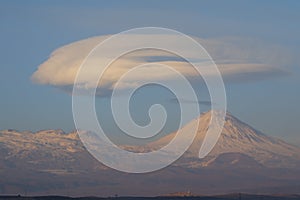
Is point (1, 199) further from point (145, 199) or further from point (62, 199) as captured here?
point (145, 199)

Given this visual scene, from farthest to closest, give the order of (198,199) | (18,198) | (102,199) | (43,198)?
(198,199) → (102,199) → (43,198) → (18,198)

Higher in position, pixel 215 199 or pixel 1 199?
pixel 215 199

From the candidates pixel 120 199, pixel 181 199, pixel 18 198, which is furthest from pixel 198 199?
pixel 18 198

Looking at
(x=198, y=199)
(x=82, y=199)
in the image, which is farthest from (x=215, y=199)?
(x=82, y=199)

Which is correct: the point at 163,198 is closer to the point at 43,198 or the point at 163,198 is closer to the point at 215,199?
the point at 215,199

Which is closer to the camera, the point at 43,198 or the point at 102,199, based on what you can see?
the point at 43,198

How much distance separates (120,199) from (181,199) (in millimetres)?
13292

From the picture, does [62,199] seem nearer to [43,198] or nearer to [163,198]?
[43,198]

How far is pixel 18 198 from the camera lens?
493 ft

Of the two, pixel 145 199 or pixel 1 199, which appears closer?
pixel 1 199

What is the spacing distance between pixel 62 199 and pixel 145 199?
1832 centimetres

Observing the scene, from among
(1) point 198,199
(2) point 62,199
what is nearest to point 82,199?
(2) point 62,199

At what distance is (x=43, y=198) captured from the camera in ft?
527

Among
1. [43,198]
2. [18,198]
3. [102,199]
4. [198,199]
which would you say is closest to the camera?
[18,198]
